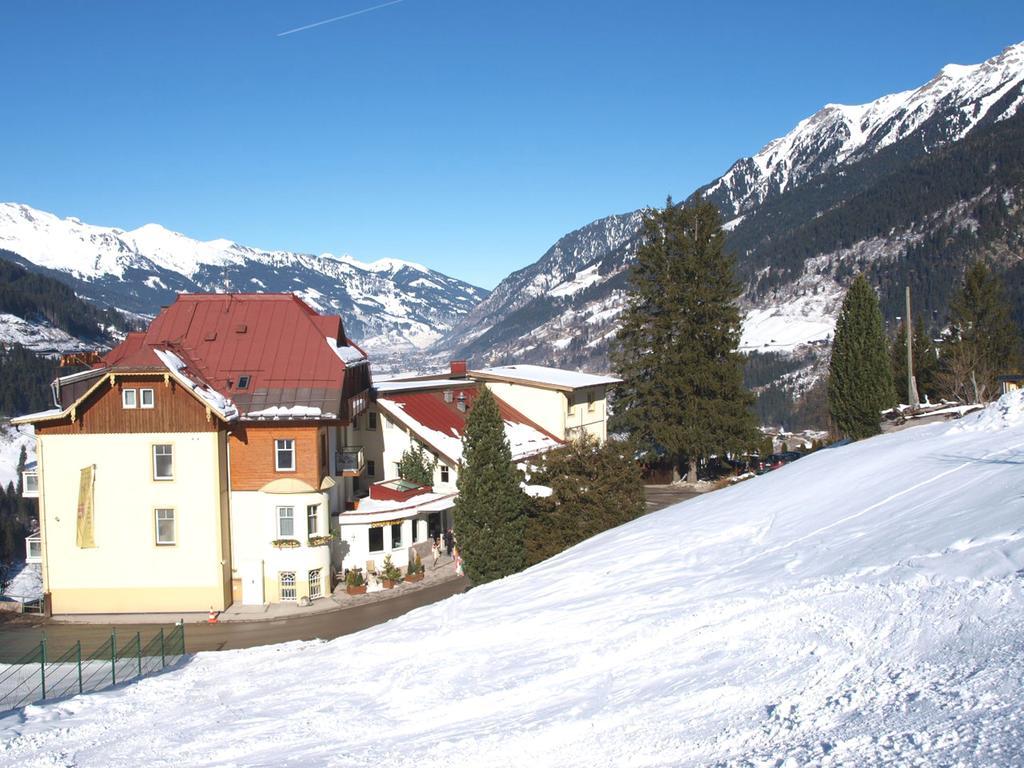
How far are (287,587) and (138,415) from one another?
7.47 m

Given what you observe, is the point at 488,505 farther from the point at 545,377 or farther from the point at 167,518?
the point at 545,377

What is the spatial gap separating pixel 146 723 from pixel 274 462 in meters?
16.6

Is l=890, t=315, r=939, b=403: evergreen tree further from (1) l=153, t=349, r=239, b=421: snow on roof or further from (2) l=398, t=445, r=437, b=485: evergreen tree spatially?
(1) l=153, t=349, r=239, b=421: snow on roof

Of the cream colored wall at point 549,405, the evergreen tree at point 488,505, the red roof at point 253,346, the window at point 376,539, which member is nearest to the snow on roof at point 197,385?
the red roof at point 253,346

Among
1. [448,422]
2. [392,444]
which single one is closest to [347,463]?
[392,444]

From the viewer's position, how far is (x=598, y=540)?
67.3 feet

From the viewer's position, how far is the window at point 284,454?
28.7 m

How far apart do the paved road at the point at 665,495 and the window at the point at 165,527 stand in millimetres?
19136

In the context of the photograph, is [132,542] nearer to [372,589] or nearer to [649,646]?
A: [372,589]

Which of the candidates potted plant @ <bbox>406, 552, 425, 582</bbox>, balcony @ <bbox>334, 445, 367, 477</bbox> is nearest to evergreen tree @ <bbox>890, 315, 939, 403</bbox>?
potted plant @ <bbox>406, 552, 425, 582</bbox>

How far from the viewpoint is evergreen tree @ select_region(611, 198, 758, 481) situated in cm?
4275

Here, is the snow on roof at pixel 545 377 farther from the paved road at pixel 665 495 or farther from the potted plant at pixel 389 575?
the potted plant at pixel 389 575

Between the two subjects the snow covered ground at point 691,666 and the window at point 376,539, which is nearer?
the snow covered ground at point 691,666

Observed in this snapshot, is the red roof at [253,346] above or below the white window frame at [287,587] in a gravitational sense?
above
